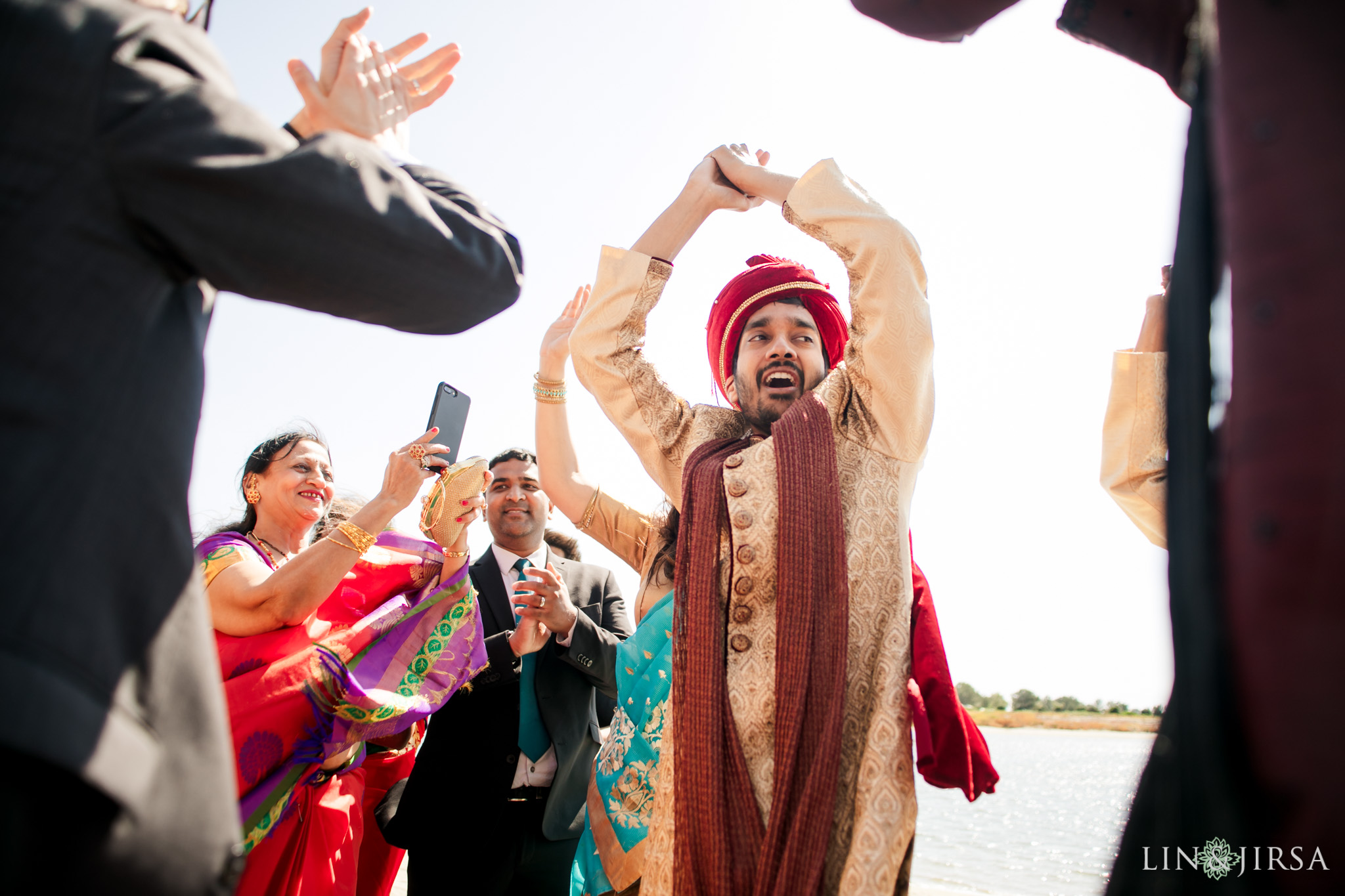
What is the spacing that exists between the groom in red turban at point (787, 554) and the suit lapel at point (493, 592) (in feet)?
4.92

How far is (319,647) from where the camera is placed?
275 cm

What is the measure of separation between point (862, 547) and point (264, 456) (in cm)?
269

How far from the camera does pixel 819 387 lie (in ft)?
6.88

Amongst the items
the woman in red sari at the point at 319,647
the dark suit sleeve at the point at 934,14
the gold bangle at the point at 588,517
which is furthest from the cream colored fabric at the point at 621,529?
the dark suit sleeve at the point at 934,14

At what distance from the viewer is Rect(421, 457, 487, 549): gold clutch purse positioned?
3.18m

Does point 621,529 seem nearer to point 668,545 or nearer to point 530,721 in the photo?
point 668,545

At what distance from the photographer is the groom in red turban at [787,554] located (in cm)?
163

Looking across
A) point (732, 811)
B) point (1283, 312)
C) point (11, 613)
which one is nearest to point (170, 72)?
point (11, 613)

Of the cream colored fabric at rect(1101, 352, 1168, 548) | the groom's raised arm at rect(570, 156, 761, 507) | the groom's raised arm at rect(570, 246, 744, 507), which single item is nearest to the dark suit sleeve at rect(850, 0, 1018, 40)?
the groom's raised arm at rect(570, 156, 761, 507)

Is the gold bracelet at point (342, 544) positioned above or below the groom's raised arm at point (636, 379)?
below

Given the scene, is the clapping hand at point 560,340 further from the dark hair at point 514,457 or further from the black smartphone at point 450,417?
the dark hair at point 514,457

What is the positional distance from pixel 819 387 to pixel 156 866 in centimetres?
168

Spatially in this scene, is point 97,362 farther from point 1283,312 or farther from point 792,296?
point 792,296

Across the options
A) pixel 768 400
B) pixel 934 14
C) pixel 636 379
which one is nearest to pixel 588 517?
pixel 636 379
